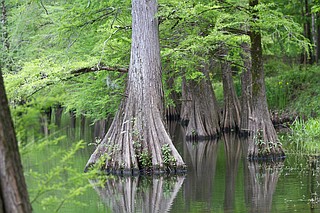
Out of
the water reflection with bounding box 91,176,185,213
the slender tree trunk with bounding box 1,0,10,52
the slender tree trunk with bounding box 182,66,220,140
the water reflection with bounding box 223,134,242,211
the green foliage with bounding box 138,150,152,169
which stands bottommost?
the water reflection with bounding box 91,176,185,213

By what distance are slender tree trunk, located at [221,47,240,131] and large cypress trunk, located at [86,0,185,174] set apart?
8877 mm

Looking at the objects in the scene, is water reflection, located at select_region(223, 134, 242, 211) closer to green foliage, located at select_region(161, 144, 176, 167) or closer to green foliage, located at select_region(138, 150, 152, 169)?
green foliage, located at select_region(161, 144, 176, 167)

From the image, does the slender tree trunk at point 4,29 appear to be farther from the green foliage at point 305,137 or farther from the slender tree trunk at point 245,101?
the green foliage at point 305,137

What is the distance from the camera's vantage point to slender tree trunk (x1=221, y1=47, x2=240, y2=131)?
22.3 metres

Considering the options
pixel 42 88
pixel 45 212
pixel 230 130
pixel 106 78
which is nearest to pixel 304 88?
pixel 230 130

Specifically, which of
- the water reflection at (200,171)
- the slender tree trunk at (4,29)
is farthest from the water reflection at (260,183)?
the slender tree trunk at (4,29)

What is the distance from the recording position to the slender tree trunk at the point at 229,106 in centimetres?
2230

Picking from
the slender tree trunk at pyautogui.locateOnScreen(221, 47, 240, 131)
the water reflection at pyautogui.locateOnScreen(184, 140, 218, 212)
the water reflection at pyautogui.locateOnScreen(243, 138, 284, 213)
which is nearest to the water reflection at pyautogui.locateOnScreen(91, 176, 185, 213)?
the water reflection at pyautogui.locateOnScreen(184, 140, 218, 212)

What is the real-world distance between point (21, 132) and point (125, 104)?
955cm

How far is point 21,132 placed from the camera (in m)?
3.96

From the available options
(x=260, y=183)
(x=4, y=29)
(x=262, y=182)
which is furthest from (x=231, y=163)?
(x=4, y=29)

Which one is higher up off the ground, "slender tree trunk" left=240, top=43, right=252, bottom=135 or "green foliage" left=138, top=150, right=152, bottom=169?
"slender tree trunk" left=240, top=43, right=252, bottom=135

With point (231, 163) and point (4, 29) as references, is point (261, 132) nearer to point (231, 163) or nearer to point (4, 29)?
point (231, 163)

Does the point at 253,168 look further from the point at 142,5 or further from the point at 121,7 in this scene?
the point at 121,7
